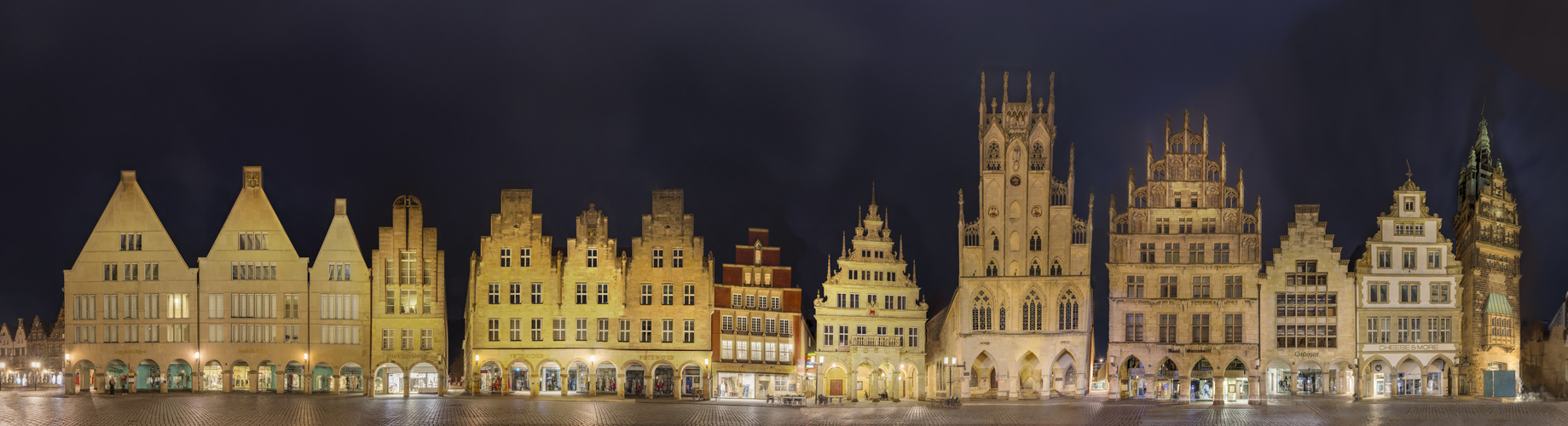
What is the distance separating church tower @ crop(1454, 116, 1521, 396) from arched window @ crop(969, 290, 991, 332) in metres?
26.5

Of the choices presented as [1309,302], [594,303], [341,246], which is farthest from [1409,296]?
[341,246]

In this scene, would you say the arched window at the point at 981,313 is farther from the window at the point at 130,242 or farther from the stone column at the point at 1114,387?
the window at the point at 130,242

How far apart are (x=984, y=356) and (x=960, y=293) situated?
13.5 ft

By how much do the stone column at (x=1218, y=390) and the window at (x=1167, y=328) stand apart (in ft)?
10.6

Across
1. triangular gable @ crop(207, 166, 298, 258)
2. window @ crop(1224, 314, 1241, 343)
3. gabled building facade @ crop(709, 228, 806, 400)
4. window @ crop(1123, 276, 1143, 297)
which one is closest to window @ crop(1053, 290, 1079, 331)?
window @ crop(1123, 276, 1143, 297)

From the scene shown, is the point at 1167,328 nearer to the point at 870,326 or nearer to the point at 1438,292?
the point at 1438,292

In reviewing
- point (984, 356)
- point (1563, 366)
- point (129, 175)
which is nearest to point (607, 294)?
point (984, 356)

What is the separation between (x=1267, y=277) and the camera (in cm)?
8881

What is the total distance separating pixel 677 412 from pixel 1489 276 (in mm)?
47763

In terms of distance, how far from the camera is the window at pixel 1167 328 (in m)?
88.5

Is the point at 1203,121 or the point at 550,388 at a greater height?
the point at 1203,121

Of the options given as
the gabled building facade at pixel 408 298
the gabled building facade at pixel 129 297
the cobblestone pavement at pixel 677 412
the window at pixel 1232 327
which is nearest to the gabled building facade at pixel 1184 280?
the window at pixel 1232 327

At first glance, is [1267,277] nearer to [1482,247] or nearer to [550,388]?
[1482,247]

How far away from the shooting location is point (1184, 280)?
291 feet
